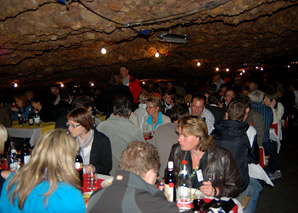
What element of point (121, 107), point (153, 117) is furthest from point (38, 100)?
point (121, 107)

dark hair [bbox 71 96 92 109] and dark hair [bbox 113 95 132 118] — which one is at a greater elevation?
dark hair [bbox 71 96 92 109]

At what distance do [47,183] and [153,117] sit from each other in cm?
299

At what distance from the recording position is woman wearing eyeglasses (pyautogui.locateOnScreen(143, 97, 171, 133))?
14.4ft

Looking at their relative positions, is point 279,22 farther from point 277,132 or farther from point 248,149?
point 248,149

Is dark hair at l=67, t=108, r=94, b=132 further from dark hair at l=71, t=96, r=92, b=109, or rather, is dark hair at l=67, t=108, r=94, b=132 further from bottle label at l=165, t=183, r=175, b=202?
bottle label at l=165, t=183, r=175, b=202

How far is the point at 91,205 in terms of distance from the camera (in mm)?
1541

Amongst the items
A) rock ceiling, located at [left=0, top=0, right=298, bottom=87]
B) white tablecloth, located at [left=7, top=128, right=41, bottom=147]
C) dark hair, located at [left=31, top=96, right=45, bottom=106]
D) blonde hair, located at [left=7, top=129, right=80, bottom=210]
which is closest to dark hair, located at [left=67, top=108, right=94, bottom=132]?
blonde hair, located at [left=7, top=129, right=80, bottom=210]

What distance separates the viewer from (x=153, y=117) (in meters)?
4.52

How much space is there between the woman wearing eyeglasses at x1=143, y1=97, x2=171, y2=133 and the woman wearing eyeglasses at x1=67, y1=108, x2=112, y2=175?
143cm

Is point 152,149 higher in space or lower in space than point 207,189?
higher

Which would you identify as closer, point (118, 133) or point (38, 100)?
point (118, 133)

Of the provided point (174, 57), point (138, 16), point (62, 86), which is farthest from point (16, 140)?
point (62, 86)

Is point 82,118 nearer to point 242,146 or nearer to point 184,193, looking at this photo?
point 184,193

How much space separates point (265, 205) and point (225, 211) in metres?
2.53
